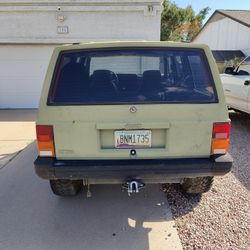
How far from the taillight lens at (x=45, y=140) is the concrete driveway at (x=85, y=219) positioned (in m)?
0.87

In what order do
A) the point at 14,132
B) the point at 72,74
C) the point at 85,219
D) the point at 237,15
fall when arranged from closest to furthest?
the point at 72,74 → the point at 85,219 → the point at 14,132 → the point at 237,15

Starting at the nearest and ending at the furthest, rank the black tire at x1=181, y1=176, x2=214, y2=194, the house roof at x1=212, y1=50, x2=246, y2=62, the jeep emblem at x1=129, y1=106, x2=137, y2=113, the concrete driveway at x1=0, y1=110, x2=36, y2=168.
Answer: the jeep emblem at x1=129, y1=106, x2=137, y2=113, the black tire at x1=181, y1=176, x2=214, y2=194, the concrete driveway at x1=0, y1=110, x2=36, y2=168, the house roof at x1=212, y1=50, x2=246, y2=62

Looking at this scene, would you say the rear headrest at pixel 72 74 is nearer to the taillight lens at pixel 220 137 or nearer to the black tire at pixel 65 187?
the black tire at pixel 65 187

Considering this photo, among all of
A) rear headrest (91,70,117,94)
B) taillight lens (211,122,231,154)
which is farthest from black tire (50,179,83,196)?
taillight lens (211,122,231,154)

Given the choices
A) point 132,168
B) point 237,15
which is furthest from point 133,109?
point 237,15

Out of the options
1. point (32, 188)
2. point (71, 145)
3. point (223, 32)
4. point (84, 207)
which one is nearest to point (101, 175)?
point (71, 145)

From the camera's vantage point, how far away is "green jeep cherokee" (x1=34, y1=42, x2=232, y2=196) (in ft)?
7.94

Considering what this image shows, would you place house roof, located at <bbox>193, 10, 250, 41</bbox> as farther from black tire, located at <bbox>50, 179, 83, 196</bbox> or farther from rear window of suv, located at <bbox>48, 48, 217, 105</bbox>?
black tire, located at <bbox>50, 179, 83, 196</bbox>

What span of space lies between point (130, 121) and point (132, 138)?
174mm

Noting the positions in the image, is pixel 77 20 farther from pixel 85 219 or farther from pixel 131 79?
pixel 85 219

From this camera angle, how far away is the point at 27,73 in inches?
367

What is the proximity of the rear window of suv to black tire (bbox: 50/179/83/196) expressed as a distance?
1.03m

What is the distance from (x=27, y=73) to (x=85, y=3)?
323 cm

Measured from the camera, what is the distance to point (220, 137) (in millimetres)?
2490
